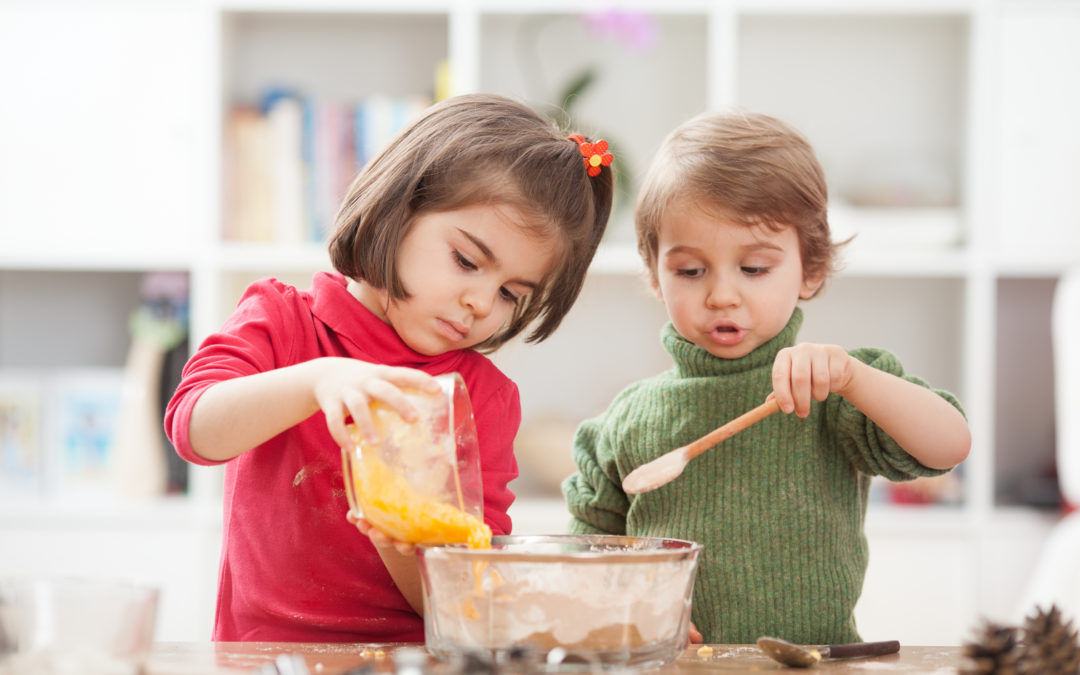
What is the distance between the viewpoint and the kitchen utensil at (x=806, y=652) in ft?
2.47

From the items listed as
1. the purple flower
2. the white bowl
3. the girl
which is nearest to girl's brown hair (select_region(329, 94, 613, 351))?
the girl

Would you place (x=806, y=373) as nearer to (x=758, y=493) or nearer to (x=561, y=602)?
(x=758, y=493)

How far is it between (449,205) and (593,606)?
47 centimetres

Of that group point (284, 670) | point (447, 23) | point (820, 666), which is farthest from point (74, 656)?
point (447, 23)

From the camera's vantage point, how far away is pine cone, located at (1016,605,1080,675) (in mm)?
663

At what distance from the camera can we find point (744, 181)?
3.55ft

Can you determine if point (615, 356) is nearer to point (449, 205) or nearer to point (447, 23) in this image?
point (447, 23)

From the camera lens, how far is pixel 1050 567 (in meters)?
2.02

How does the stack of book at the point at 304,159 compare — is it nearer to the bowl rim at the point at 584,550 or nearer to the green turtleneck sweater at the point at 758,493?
the green turtleneck sweater at the point at 758,493

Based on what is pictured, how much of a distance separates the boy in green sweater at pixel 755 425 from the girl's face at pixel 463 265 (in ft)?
0.55

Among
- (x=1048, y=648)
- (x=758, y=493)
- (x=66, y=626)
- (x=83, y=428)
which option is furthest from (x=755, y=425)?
(x=83, y=428)

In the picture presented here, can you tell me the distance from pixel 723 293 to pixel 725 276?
0.07ft

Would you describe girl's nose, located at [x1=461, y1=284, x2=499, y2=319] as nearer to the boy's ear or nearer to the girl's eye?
the girl's eye

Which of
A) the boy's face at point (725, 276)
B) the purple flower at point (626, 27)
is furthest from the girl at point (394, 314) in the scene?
the purple flower at point (626, 27)
